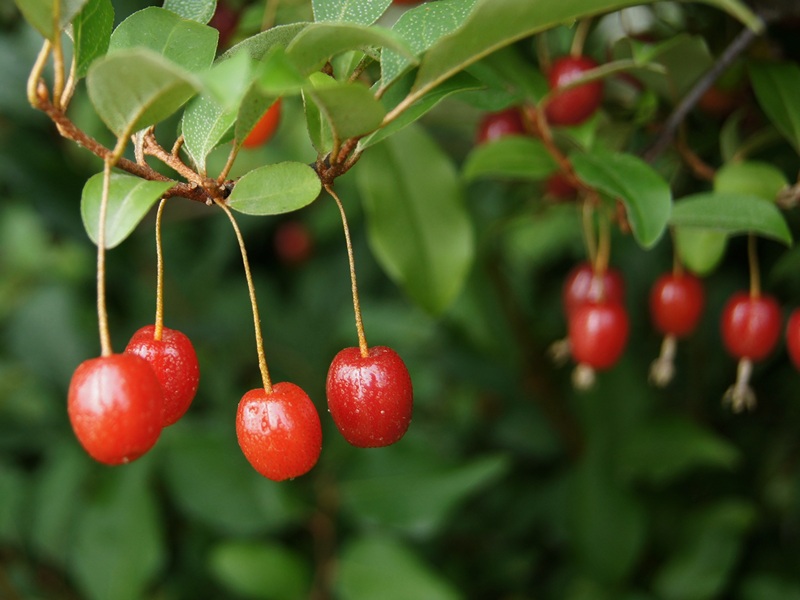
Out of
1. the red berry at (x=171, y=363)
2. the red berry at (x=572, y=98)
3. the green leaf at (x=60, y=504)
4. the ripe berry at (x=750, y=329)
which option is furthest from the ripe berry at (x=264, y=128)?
the green leaf at (x=60, y=504)

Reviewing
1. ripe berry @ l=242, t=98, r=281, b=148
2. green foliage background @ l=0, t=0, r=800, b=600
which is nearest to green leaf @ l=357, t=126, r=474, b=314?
green foliage background @ l=0, t=0, r=800, b=600

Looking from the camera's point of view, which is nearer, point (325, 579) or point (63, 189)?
point (325, 579)

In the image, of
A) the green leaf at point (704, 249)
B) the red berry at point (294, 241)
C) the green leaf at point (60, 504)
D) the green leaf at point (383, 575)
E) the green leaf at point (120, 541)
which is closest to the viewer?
the green leaf at point (704, 249)

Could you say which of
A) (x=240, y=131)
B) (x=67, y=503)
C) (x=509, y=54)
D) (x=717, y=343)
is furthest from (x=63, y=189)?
(x=717, y=343)

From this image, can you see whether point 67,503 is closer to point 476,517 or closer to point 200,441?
point 200,441

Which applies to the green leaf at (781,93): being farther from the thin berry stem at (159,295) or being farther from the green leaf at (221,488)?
the green leaf at (221,488)

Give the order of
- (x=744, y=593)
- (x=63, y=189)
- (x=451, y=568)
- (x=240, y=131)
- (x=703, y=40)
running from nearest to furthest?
(x=240, y=131) → (x=703, y=40) → (x=744, y=593) → (x=63, y=189) → (x=451, y=568)
